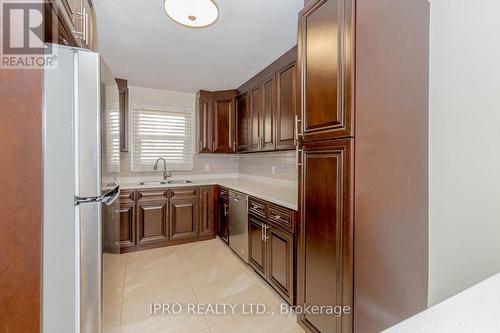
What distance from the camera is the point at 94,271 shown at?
101 centimetres

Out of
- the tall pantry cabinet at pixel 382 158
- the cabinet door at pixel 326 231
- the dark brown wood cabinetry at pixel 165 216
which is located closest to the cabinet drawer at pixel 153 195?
the dark brown wood cabinetry at pixel 165 216

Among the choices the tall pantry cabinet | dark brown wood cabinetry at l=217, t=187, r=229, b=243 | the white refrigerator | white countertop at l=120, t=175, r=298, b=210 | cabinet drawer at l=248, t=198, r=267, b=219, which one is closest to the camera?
the white refrigerator

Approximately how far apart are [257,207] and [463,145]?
1.64 m

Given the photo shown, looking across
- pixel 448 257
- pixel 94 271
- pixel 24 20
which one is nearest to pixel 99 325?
pixel 94 271

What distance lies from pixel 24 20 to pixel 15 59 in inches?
5.2

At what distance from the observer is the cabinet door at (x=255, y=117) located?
2.88m

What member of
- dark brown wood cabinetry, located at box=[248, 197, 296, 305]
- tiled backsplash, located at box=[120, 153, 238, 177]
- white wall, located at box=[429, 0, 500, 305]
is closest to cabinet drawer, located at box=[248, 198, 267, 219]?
dark brown wood cabinetry, located at box=[248, 197, 296, 305]

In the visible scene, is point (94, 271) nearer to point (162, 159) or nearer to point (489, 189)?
point (489, 189)

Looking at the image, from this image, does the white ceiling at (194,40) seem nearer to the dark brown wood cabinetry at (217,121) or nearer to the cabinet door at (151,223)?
the dark brown wood cabinetry at (217,121)

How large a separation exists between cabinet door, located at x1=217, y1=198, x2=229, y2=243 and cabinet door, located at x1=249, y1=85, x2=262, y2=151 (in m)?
0.91

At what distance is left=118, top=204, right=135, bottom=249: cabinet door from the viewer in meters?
2.89

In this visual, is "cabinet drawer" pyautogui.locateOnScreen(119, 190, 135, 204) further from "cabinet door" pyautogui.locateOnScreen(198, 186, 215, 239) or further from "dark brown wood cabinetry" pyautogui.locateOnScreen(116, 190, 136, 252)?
"cabinet door" pyautogui.locateOnScreen(198, 186, 215, 239)

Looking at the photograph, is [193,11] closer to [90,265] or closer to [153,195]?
[90,265]

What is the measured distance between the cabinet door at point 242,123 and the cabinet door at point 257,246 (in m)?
1.22
